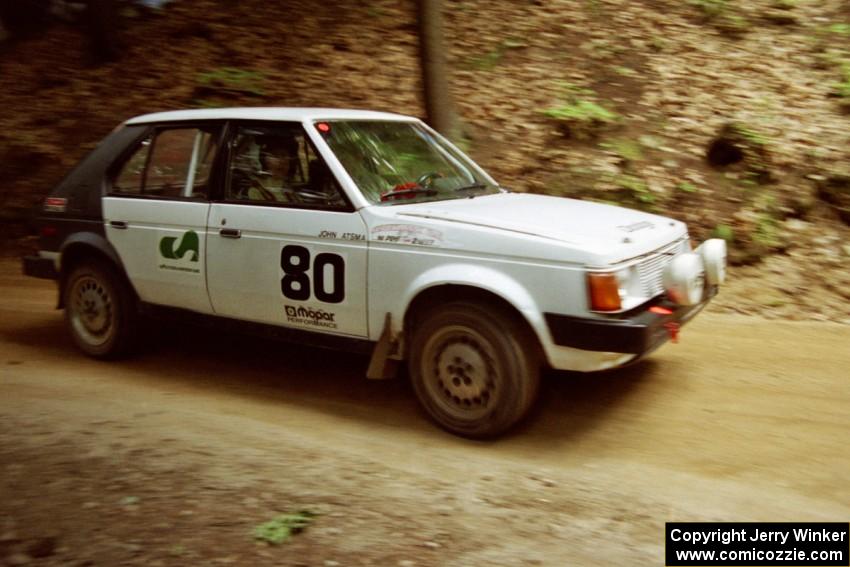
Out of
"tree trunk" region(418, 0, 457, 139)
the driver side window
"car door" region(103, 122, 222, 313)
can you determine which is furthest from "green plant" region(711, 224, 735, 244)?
"car door" region(103, 122, 222, 313)

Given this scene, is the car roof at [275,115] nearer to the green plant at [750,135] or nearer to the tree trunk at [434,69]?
the tree trunk at [434,69]

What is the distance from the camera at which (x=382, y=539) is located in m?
3.24

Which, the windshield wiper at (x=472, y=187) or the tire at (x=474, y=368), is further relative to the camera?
the windshield wiper at (x=472, y=187)

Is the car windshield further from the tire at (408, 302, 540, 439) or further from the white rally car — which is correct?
the tire at (408, 302, 540, 439)

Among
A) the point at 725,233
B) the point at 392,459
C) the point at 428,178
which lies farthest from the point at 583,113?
the point at 392,459

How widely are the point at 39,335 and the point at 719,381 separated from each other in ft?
17.9

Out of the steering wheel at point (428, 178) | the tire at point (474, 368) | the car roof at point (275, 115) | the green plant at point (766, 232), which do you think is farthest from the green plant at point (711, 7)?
the tire at point (474, 368)

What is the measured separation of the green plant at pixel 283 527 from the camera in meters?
3.22

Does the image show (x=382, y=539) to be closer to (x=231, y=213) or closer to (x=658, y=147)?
(x=231, y=213)

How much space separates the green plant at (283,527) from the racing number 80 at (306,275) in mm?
1536

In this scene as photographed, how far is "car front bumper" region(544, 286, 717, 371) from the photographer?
389cm

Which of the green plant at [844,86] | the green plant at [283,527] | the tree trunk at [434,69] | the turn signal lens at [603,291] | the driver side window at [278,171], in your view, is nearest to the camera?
the green plant at [283,527]

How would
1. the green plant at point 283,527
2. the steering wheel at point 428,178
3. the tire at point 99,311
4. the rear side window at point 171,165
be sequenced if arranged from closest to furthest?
1. the green plant at point 283,527
2. the steering wheel at point 428,178
3. the rear side window at point 171,165
4. the tire at point 99,311

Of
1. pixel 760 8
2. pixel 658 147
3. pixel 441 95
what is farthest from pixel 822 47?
pixel 441 95
